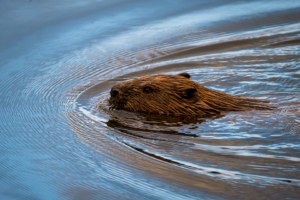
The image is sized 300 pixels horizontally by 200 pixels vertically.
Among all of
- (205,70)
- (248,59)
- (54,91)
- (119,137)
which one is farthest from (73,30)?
(119,137)

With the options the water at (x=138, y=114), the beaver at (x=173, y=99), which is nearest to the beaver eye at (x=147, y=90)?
the beaver at (x=173, y=99)

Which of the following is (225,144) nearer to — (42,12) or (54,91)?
(54,91)

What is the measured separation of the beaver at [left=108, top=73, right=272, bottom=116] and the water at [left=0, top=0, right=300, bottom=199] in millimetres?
173

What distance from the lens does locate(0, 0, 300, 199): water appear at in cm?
288

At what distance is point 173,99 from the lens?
4668 mm

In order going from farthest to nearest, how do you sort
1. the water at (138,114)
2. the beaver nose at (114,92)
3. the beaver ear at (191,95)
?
the beaver nose at (114,92)
the beaver ear at (191,95)
the water at (138,114)

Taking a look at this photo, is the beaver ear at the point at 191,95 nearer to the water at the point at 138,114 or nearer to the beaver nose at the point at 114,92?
the water at the point at 138,114

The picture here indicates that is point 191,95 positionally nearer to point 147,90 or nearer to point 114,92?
point 147,90

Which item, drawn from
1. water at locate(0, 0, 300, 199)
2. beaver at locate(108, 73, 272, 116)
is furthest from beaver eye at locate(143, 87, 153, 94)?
water at locate(0, 0, 300, 199)

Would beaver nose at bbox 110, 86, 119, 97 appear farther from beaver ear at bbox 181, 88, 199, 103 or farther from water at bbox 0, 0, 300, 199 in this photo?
beaver ear at bbox 181, 88, 199, 103

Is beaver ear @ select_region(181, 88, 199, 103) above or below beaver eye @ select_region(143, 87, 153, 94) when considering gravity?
below

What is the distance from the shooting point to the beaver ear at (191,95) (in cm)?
460

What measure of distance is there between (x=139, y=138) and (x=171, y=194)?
123 cm

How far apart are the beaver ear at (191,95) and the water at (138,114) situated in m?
0.33
